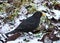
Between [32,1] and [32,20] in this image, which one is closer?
[32,20]

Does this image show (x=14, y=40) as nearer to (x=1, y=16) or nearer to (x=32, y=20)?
(x=32, y=20)

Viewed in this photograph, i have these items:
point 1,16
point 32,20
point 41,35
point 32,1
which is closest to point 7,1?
point 32,1

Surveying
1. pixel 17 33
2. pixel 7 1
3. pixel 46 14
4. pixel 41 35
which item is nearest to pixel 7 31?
pixel 17 33

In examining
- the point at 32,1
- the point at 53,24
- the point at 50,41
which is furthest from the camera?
the point at 32,1

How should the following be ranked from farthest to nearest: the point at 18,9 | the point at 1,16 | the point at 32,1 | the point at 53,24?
the point at 32,1
the point at 18,9
the point at 1,16
the point at 53,24

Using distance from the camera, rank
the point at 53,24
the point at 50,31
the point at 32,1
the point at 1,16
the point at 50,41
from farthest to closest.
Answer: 1. the point at 32,1
2. the point at 1,16
3. the point at 53,24
4. the point at 50,31
5. the point at 50,41

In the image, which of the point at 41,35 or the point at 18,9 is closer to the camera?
the point at 41,35

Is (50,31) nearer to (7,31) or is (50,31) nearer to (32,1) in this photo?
(7,31)

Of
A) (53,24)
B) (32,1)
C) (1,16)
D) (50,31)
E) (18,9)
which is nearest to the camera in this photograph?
(50,31)
